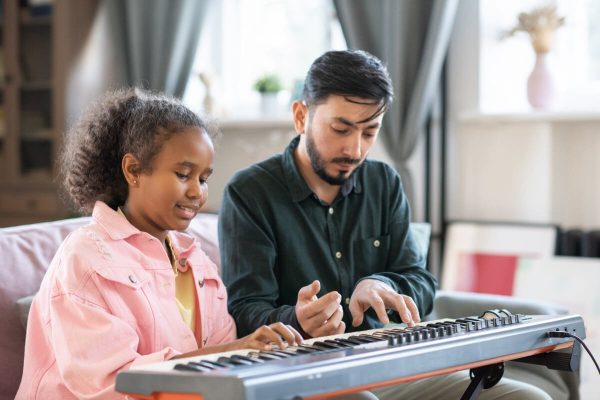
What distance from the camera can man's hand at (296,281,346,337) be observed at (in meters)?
1.53

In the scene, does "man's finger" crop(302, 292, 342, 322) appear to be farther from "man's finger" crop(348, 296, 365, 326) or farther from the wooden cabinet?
the wooden cabinet

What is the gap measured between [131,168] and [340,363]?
66 cm

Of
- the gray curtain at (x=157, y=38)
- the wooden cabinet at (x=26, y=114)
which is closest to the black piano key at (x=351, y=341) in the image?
the gray curtain at (x=157, y=38)

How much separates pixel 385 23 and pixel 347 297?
1.91 m

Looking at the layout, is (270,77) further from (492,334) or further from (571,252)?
(492,334)

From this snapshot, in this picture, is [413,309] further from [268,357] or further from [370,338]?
[268,357]

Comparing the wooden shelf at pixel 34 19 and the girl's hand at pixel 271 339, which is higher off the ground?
the wooden shelf at pixel 34 19

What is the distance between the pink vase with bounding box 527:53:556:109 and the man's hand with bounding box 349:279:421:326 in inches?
72.8

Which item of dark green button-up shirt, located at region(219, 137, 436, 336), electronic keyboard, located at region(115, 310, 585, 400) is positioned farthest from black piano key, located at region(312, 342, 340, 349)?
dark green button-up shirt, located at region(219, 137, 436, 336)

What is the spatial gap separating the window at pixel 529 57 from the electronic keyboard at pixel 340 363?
2.24 metres

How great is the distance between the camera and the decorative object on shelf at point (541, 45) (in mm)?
3354

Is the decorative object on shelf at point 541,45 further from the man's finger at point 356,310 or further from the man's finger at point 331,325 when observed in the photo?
the man's finger at point 331,325

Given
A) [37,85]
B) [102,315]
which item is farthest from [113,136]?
[37,85]

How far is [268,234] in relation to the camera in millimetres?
1965
